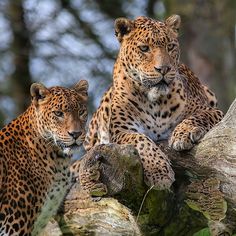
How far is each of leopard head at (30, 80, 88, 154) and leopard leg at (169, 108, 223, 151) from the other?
4.21ft

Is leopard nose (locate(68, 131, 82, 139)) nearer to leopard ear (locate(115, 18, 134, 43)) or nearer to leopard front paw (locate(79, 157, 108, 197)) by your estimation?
leopard ear (locate(115, 18, 134, 43))

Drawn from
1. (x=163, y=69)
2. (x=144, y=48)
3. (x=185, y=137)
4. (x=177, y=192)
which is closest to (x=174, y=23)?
(x=144, y=48)

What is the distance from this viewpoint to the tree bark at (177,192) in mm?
9586

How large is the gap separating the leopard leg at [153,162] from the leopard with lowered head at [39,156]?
1.03 m

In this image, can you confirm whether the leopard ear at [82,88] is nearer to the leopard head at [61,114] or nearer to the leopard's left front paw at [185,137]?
the leopard head at [61,114]

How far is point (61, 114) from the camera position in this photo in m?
12.3

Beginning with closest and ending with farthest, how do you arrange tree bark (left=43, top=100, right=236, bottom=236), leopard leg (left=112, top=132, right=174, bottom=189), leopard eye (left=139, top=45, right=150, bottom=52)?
tree bark (left=43, top=100, right=236, bottom=236), leopard leg (left=112, top=132, right=174, bottom=189), leopard eye (left=139, top=45, right=150, bottom=52)

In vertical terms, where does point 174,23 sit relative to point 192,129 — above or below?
above

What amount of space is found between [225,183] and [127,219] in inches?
53.8

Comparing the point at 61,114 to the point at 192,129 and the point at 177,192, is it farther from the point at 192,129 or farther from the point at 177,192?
the point at 177,192

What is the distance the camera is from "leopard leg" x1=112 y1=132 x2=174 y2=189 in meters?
10.2

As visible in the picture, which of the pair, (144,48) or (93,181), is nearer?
(93,181)

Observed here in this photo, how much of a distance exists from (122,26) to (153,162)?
237 centimetres

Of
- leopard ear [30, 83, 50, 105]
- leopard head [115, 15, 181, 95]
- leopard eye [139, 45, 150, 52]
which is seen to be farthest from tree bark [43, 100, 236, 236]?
leopard ear [30, 83, 50, 105]
